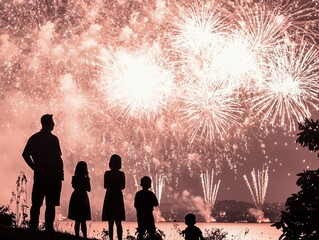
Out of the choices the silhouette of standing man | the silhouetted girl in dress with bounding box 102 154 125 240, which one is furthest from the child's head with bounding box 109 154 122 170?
the silhouette of standing man

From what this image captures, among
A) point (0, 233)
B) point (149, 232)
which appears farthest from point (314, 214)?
point (0, 233)

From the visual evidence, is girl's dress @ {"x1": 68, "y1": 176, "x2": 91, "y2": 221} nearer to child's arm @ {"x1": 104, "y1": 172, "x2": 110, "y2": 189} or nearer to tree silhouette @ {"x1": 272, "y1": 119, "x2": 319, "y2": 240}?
child's arm @ {"x1": 104, "y1": 172, "x2": 110, "y2": 189}

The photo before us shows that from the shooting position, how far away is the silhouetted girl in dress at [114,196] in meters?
10.9

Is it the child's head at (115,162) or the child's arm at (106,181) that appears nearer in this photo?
the child's head at (115,162)

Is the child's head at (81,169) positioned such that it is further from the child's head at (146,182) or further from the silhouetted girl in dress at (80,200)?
the child's head at (146,182)

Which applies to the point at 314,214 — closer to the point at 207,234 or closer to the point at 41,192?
the point at 41,192

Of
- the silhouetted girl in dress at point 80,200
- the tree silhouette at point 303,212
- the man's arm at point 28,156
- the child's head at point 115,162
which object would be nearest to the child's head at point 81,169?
the silhouetted girl in dress at point 80,200

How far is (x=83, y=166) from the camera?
10.3 metres

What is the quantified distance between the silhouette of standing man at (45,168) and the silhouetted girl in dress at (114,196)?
1.43 meters

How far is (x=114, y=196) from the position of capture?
11023 millimetres

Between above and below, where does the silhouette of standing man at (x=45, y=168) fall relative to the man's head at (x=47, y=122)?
below

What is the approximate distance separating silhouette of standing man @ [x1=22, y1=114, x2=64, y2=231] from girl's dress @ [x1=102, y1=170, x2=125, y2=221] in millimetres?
1449

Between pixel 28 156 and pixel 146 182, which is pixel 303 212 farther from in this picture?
pixel 28 156

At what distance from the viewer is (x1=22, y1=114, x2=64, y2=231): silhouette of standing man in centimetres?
952
